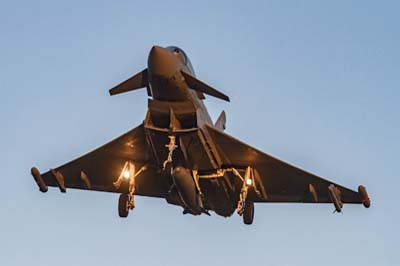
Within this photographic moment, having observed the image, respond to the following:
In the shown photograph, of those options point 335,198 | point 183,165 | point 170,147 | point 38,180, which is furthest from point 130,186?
point 335,198

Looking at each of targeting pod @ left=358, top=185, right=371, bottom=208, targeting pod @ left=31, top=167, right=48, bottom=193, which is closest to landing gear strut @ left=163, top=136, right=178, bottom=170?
targeting pod @ left=31, top=167, right=48, bottom=193

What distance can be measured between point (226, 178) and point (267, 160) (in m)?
2.03

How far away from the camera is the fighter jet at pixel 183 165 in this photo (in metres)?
27.7

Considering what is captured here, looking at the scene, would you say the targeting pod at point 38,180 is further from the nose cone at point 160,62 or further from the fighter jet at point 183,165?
the nose cone at point 160,62

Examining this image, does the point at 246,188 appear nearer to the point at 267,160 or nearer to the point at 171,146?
the point at 267,160

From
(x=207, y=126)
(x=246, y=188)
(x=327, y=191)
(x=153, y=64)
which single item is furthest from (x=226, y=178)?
(x=153, y=64)

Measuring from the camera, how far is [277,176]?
1270 inches

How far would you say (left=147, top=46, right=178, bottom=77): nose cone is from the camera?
26391 millimetres

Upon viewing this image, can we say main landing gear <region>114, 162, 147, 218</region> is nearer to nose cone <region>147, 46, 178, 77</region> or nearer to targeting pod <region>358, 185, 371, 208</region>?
nose cone <region>147, 46, 178, 77</region>

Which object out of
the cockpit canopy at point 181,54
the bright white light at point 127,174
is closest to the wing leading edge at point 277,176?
the cockpit canopy at point 181,54

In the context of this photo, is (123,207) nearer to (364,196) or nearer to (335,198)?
(335,198)

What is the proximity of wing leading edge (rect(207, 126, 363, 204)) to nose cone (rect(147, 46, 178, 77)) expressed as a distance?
3.76 meters

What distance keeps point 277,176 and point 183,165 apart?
17.3 feet

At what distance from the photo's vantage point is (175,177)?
93.8 feet
